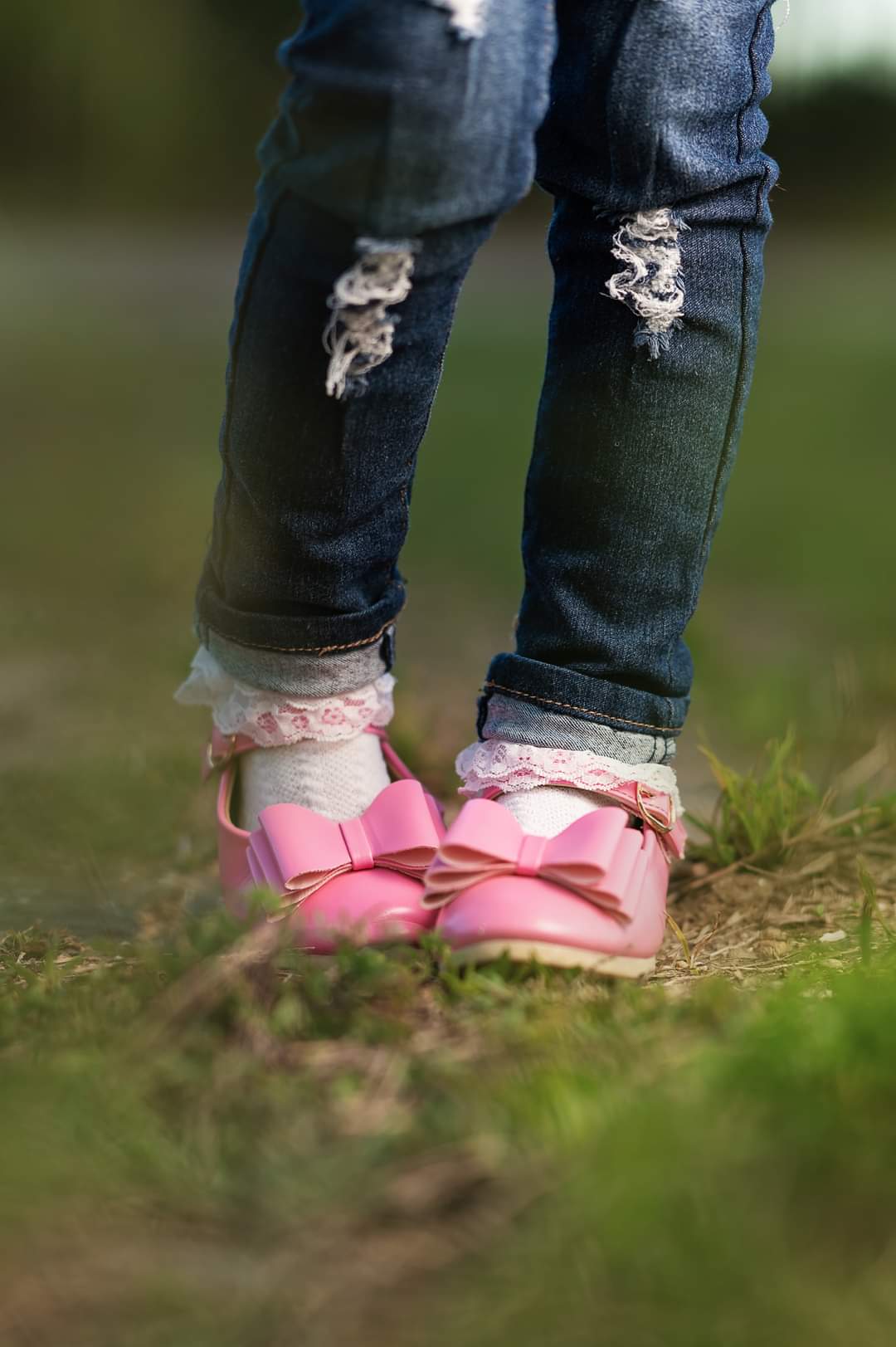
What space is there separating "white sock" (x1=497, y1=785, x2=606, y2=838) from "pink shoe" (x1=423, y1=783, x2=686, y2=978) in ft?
0.11

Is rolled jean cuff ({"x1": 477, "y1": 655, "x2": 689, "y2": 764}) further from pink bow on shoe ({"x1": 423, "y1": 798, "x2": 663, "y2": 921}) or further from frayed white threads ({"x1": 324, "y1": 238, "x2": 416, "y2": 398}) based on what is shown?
frayed white threads ({"x1": 324, "y1": 238, "x2": 416, "y2": 398})

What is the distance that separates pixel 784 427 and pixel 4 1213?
160 inches

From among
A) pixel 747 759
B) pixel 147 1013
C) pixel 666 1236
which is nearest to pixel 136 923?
pixel 147 1013

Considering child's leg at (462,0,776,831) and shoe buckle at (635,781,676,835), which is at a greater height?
child's leg at (462,0,776,831)

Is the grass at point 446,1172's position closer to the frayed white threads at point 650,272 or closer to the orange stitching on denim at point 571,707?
the orange stitching on denim at point 571,707

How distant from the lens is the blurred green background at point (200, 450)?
1.69 m

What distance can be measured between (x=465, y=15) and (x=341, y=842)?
593 millimetres

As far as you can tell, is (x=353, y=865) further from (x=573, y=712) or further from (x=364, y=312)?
(x=364, y=312)

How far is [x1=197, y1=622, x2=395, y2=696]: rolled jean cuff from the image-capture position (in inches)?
42.1

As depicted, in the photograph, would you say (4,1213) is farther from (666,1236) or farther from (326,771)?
(326,771)

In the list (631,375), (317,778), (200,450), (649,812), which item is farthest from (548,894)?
(200,450)

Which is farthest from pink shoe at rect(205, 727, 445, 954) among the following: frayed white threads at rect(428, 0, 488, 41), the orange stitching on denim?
frayed white threads at rect(428, 0, 488, 41)

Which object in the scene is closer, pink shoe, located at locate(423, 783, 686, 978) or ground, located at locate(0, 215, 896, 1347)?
ground, located at locate(0, 215, 896, 1347)

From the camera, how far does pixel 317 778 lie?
3.67 ft
